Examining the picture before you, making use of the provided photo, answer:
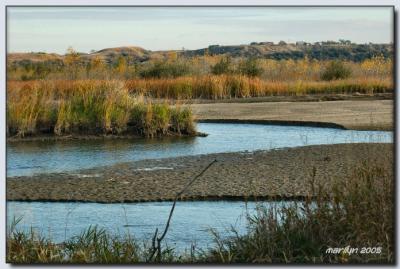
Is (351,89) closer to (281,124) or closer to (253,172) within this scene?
(281,124)

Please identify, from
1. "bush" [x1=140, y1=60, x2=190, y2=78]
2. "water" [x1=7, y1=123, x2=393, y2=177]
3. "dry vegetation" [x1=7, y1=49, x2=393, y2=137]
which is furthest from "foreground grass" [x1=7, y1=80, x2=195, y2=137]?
"bush" [x1=140, y1=60, x2=190, y2=78]

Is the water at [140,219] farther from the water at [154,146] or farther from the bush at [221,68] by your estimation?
the bush at [221,68]

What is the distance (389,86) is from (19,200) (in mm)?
23367

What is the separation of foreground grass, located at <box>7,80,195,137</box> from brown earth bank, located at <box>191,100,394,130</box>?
1862 millimetres

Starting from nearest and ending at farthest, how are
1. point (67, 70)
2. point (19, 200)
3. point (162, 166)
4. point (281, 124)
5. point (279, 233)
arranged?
point (279, 233) → point (19, 200) → point (162, 166) → point (281, 124) → point (67, 70)

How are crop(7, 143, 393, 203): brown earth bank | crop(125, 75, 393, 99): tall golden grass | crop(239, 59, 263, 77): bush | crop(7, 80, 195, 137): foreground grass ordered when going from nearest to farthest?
crop(7, 143, 393, 203): brown earth bank < crop(7, 80, 195, 137): foreground grass < crop(125, 75, 393, 99): tall golden grass < crop(239, 59, 263, 77): bush

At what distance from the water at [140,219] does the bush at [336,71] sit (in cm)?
2677

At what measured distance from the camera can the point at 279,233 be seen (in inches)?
298

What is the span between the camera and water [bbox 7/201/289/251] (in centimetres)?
954

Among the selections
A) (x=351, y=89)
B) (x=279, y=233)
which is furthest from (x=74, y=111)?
(x=351, y=89)

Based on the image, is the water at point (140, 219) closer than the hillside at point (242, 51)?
Yes

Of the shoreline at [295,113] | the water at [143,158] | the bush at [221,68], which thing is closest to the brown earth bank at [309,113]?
the shoreline at [295,113]

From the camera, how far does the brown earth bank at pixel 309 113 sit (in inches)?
856

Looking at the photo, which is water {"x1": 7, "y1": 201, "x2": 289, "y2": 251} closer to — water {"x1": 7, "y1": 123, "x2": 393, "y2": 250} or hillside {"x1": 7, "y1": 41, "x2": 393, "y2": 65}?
water {"x1": 7, "y1": 123, "x2": 393, "y2": 250}
